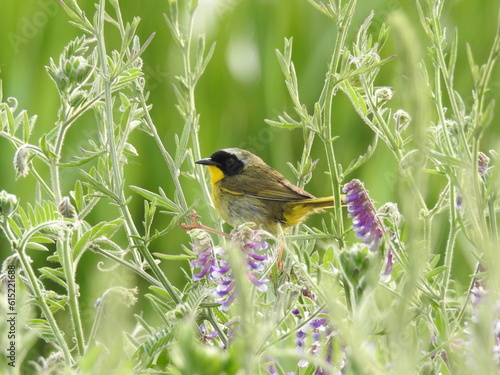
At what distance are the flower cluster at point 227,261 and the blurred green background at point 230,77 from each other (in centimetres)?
194

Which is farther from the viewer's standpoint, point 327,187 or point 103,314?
point 327,187

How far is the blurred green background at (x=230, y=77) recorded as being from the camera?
2.92m

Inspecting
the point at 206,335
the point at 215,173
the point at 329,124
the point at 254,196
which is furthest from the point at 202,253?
the point at 215,173

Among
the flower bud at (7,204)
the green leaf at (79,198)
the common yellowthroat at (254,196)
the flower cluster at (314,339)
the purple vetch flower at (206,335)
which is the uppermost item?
the flower bud at (7,204)

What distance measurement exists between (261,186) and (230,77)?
1130 mm

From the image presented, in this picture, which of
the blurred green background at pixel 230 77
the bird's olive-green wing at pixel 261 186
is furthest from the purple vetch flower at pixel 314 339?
the blurred green background at pixel 230 77

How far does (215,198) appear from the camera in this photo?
2.07 m

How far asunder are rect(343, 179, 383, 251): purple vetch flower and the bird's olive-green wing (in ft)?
3.70

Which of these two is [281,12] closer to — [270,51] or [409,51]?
[270,51]

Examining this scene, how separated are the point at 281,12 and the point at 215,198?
4.44 feet

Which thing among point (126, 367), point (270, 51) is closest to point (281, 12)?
point (270, 51)

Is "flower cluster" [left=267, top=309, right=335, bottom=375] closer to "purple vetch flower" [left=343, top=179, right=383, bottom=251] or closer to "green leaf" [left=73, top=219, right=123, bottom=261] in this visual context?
"purple vetch flower" [left=343, top=179, right=383, bottom=251]

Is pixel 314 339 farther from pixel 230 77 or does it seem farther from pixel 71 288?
pixel 230 77

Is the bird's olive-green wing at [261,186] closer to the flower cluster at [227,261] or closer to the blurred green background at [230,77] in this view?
the blurred green background at [230,77]
